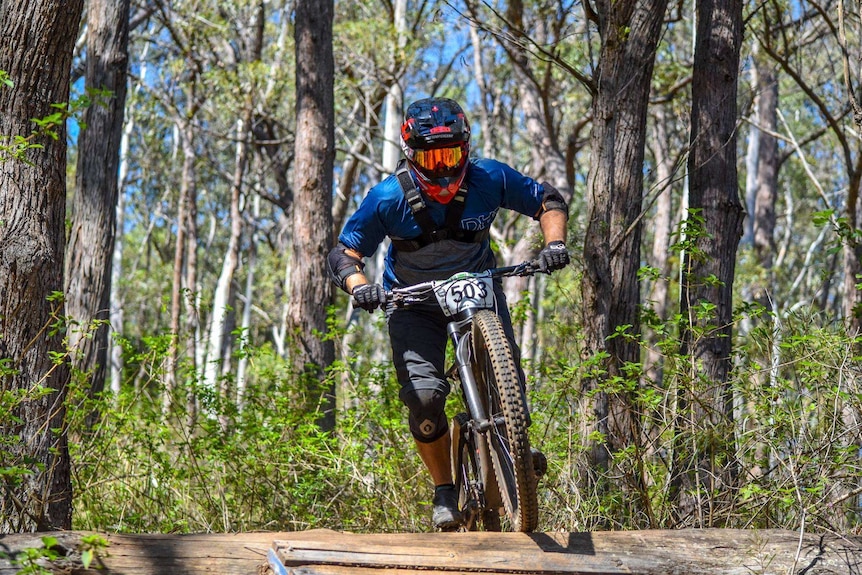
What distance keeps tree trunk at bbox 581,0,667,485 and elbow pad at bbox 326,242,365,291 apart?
5.10 ft

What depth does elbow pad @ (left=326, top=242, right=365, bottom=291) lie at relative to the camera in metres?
4.95

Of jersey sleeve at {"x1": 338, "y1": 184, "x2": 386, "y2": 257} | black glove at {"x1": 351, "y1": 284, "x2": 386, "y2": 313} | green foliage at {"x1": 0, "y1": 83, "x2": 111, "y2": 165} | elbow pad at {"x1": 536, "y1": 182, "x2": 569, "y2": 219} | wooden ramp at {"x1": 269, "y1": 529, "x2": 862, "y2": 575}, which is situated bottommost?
wooden ramp at {"x1": 269, "y1": 529, "x2": 862, "y2": 575}

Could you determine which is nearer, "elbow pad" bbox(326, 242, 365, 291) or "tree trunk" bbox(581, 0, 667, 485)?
"elbow pad" bbox(326, 242, 365, 291)

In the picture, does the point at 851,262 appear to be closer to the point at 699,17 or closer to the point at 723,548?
the point at 699,17

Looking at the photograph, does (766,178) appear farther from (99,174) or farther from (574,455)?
(574,455)

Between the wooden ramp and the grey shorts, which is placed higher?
the grey shorts

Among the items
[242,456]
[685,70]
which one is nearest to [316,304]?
[242,456]

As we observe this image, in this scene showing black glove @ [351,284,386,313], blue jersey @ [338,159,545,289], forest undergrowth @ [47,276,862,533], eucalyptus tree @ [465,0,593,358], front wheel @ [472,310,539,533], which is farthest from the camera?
eucalyptus tree @ [465,0,593,358]

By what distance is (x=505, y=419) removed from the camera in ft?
13.6

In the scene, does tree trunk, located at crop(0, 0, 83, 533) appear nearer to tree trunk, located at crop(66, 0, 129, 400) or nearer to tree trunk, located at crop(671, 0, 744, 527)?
tree trunk, located at crop(671, 0, 744, 527)

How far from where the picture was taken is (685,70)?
19.3 meters

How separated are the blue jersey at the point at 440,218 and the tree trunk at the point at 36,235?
1.60 m

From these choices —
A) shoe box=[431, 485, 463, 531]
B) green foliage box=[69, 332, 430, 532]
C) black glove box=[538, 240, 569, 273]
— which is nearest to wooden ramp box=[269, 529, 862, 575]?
shoe box=[431, 485, 463, 531]

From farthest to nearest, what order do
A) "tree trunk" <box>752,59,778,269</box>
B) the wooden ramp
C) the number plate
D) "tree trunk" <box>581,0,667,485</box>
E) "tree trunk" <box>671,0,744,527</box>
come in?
"tree trunk" <box>752,59,778,269</box> < "tree trunk" <box>671,0,744,527</box> < "tree trunk" <box>581,0,667,485</box> < the number plate < the wooden ramp
